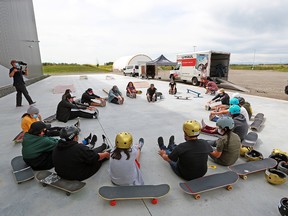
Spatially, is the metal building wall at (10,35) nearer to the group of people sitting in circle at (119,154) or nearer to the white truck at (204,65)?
the group of people sitting in circle at (119,154)

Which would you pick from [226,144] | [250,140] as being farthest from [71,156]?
[250,140]

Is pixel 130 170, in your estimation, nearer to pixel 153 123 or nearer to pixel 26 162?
pixel 26 162

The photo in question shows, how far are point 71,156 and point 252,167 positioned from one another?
2.90m

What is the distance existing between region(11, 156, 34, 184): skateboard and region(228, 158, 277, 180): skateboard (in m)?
3.34

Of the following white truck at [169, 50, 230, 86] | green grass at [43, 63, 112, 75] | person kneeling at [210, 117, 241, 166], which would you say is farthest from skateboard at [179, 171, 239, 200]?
green grass at [43, 63, 112, 75]

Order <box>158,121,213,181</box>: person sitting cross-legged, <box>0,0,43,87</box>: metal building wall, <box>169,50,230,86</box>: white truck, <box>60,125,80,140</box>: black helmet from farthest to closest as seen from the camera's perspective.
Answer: <box>169,50,230,86</box>: white truck < <box>0,0,43,87</box>: metal building wall < <box>158,121,213,181</box>: person sitting cross-legged < <box>60,125,80,140</box>: black helmet

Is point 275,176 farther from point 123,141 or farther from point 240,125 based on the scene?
point 123,141

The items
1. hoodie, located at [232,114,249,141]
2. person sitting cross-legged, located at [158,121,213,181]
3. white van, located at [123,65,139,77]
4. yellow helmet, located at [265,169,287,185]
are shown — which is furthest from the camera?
white van, located at [123,65,139,77]

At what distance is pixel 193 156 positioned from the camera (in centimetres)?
244

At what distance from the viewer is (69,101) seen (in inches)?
223

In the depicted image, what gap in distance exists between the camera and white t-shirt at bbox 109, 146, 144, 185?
7.82ft

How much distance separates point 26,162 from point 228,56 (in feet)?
50.8

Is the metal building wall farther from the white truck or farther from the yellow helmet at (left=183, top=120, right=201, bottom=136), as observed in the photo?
the white truck

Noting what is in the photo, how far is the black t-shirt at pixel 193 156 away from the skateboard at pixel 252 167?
66 centimetres
